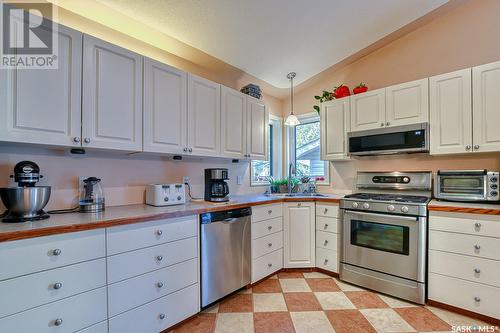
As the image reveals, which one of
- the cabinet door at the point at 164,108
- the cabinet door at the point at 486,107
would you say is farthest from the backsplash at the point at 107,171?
the cabinet door at the point at 486,107

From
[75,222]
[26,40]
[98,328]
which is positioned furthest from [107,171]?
[98,328]

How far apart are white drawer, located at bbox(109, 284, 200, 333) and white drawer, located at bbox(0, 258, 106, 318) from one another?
30 centimetres

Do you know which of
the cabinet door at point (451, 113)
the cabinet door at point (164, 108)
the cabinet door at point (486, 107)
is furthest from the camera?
the cabinet door at point (451, 113)

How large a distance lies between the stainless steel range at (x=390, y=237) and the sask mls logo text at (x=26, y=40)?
277 centimetres

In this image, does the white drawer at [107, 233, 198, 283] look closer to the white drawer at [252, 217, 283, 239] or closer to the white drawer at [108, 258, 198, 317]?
the white drawer at [108, 258, 198, 317]

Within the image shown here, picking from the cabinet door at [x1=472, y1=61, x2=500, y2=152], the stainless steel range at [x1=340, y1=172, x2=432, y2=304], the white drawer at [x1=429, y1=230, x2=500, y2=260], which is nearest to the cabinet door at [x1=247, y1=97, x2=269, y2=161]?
the stainless steel range at [x1=340, y1=172, x2=432, y2=304]

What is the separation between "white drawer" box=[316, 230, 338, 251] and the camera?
2635 mm

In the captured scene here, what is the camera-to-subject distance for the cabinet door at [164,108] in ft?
6.25

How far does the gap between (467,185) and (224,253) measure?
233 cm

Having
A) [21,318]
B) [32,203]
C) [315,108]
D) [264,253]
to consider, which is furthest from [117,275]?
[315,108]

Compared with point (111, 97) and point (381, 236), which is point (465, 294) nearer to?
point (381, 236)

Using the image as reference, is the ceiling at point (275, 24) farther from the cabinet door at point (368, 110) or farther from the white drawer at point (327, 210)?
A: the white drawer at point (327, 210)

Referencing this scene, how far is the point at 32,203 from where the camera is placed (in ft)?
4.40

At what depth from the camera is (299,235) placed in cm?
277
